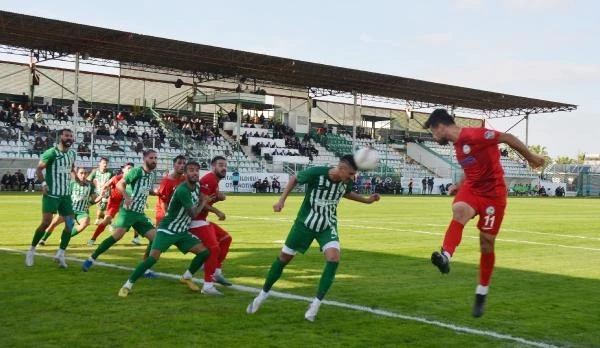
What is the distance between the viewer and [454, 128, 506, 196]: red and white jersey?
27.1ft

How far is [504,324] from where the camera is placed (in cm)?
894

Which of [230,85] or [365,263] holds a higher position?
[230,85]

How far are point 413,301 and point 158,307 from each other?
11.4ft

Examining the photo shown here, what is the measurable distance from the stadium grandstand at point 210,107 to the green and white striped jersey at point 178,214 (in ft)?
116

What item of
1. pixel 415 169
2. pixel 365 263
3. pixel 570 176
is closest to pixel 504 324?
pixel 365 263

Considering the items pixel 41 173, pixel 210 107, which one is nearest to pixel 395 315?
pixel 41 173

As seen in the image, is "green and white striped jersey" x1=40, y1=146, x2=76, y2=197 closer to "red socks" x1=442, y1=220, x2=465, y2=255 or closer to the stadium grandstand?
"red socks" x1=442, y1=220, x2=465, y2=255

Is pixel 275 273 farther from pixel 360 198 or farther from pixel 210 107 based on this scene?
pixel 210 107

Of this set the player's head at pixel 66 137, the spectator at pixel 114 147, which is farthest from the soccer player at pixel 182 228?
the spectator at pixel 114 147

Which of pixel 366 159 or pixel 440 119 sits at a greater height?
pixel 440 119

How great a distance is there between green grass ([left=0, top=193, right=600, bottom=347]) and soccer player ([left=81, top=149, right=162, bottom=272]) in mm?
490

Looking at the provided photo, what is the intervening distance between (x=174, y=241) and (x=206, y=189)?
104 cm

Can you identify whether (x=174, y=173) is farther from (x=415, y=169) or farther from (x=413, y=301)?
(x=415, y=169)

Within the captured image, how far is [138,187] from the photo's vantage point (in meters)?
12.5
